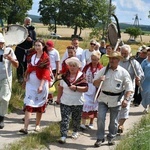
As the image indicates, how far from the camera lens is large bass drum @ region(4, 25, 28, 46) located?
8.87 metres

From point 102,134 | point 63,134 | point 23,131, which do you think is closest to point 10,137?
point 23,131

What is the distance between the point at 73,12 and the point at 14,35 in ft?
301

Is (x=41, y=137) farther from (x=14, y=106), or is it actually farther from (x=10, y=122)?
(x=14, y=106)

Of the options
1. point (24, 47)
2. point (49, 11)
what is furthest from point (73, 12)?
point (24, 47)

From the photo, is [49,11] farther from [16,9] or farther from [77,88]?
[77,88]

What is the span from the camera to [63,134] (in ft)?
25.9

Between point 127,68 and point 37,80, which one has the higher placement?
point 127,68

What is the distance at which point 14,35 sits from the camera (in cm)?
918

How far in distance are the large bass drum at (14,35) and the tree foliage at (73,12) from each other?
8799 cm

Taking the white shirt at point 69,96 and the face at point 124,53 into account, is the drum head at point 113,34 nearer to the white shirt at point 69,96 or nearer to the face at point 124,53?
the face at point 124,53

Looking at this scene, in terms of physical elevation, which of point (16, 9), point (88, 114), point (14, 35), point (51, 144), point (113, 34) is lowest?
point (16, 9)

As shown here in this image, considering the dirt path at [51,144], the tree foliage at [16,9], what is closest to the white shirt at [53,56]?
the dirt path at [51,144]

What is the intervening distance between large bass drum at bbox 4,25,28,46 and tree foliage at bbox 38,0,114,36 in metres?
88.0

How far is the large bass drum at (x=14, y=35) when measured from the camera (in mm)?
8867
